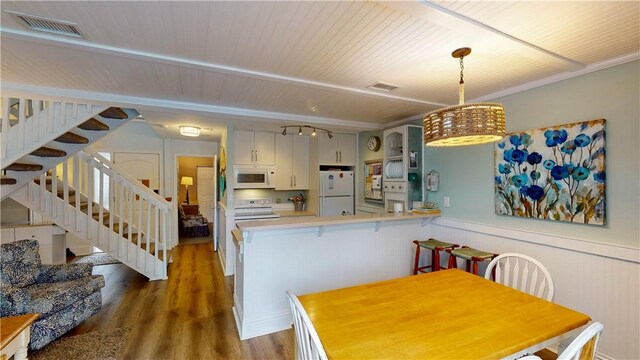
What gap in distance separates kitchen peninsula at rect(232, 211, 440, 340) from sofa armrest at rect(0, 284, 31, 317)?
168 centimetres

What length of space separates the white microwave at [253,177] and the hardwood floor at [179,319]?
1454 millimetres

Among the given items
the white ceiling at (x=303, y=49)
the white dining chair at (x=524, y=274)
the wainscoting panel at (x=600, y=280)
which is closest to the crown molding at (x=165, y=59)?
the white ceiling at (x=303, y=49)

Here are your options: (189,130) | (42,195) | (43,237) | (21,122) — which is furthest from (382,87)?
(43,237)

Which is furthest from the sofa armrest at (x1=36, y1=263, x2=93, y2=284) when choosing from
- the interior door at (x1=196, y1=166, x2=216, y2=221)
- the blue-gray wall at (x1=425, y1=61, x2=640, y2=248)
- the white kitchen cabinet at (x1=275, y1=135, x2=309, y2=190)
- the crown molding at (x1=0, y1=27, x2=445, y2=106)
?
the interior door at (x1=196, y1=166, x2=216, y2=221)

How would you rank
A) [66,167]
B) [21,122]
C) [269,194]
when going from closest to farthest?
[21,122]
[66,167]
[269,194]

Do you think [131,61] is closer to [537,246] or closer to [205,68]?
[205,68]

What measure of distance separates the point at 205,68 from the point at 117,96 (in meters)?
1.39

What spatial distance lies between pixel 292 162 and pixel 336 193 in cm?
100

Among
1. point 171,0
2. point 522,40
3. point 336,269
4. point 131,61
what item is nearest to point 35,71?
point 131,61

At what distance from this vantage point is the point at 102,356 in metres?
2.17

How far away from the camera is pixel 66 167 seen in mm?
3475

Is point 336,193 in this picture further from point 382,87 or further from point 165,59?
point 165,59

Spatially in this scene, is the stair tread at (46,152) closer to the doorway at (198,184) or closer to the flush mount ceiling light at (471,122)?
the flush mount ceiling light at (471,122)

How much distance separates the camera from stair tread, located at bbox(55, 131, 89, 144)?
122 inches
